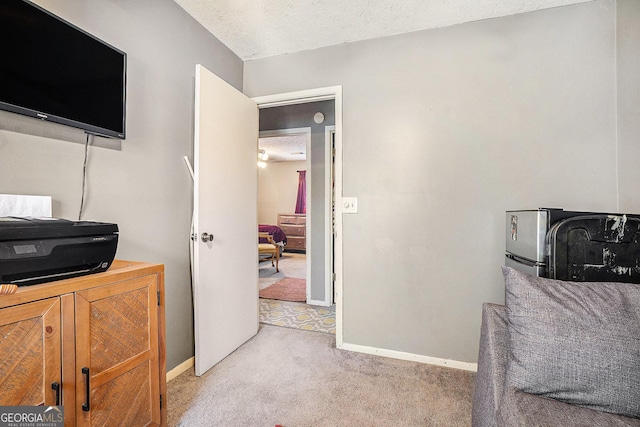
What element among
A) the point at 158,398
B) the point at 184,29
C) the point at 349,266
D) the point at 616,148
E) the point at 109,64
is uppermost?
the point at 184,29

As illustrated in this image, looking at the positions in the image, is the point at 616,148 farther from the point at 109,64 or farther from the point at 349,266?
A: the point at 109,64

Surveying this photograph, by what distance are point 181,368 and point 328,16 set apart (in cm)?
263

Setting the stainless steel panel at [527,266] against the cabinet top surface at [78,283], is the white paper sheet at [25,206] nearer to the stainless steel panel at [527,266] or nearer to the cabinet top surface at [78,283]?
the cabinet top surface at [78,283]

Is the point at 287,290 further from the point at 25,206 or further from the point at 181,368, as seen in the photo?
the point at 25,206

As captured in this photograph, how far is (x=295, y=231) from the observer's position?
769 centimetres

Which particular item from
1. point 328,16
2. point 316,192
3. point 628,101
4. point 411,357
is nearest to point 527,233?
point 628,101

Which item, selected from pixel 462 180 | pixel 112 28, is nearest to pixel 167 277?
pixel 112 28

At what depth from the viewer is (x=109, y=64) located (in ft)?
4.66

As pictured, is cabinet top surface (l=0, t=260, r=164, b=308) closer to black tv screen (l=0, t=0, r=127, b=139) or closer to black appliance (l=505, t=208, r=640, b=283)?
black tv screen (l=0, t=0, r=127, b=139)

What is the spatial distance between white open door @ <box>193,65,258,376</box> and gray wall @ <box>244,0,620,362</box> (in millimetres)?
732

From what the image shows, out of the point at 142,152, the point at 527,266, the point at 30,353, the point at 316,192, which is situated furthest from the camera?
the point at 316,192

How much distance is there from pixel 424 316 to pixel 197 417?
5.24ft

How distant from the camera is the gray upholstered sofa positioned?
0.85 metres

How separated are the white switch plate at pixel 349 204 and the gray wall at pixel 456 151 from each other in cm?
5
